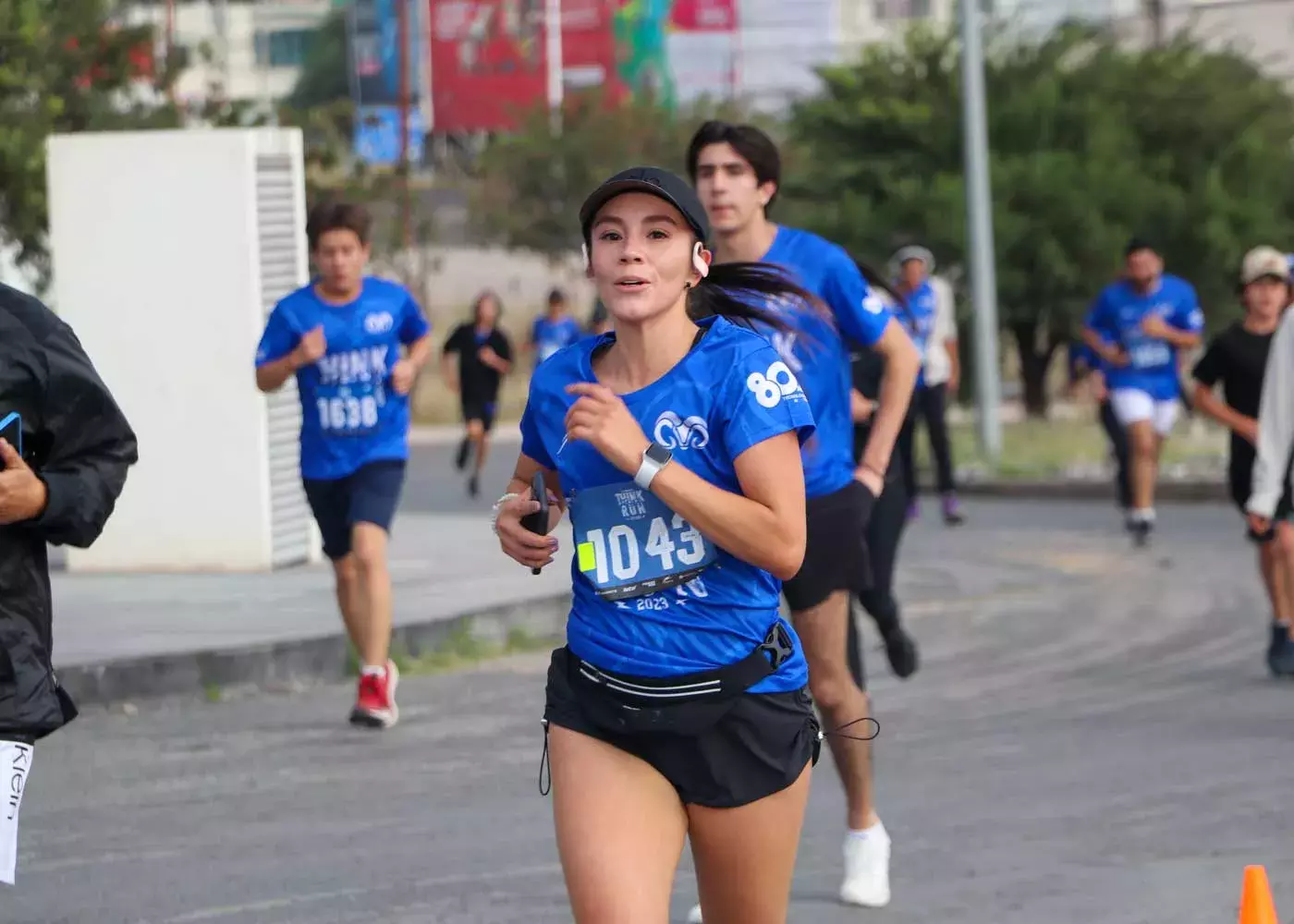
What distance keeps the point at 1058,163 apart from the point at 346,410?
19.6 metres

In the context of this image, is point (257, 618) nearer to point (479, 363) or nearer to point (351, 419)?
point (351, 419)

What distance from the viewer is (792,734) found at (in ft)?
15.0

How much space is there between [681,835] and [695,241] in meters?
1.05

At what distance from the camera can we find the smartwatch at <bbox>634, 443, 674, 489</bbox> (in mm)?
4305

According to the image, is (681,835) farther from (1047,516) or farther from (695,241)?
(1047,516)

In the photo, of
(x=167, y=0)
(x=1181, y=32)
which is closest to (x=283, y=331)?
(x=167, y=0)

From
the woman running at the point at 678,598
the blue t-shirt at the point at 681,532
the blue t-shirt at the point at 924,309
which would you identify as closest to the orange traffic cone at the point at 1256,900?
the woman running at the point at 678,598

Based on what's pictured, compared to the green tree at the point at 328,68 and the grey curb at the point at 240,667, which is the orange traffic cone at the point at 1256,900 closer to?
the grey curb at the point at 240,667

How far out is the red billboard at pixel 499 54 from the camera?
82750mm

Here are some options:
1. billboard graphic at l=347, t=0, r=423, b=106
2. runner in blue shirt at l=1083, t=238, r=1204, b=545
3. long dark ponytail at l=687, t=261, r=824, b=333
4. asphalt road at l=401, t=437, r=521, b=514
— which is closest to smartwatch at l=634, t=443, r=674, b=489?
long dark ponytail at l=687, t=261, r=824, b=333

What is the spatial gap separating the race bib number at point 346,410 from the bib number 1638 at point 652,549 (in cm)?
549

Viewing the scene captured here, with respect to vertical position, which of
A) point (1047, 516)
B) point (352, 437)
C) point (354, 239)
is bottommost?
point (1047, 516)

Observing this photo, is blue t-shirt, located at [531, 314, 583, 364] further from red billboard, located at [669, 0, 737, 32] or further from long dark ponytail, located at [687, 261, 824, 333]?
red billboard, located at [669, 0, 737, 32]

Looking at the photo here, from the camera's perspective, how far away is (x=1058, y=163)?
2839cm
